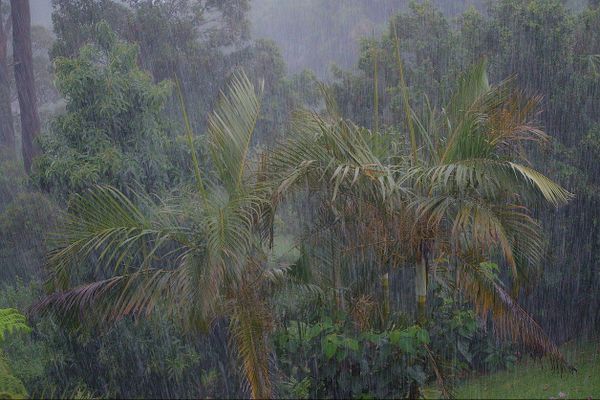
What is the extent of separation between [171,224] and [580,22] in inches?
330

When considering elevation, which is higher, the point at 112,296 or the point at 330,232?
the point at 330,232

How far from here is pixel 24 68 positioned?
18.4m

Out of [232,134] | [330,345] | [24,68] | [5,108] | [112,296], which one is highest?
[24,68]

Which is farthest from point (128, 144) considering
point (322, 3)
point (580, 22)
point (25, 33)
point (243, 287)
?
point (322, 3)

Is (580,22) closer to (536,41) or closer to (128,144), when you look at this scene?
(536,41)

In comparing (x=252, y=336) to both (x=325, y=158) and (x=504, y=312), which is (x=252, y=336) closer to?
(x=325, y=158)

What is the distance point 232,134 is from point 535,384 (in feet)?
15.8

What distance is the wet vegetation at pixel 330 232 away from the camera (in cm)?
494

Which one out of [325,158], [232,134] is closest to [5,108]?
[232,134]

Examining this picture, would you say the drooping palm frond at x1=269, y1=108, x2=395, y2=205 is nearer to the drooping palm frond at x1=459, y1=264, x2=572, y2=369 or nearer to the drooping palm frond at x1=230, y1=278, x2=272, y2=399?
the drooping palm frond at x1=230, y1=278, x2=272, y2=399

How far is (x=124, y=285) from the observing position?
511cm

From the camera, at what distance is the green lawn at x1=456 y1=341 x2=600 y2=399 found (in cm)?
682

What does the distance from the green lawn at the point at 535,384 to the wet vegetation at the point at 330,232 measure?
0.18 ft

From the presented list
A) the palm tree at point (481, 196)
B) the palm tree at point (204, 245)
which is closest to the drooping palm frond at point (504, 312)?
the palm tree at point (481, 196)
